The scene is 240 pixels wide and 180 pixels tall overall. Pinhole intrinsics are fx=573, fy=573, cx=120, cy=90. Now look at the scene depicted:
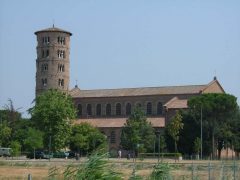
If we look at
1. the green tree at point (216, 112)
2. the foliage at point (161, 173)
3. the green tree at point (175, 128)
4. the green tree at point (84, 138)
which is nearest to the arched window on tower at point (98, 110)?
the green tree at point (84, 138)

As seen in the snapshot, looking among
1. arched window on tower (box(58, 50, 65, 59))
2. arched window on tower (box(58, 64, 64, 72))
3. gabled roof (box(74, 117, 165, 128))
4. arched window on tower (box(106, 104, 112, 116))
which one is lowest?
gabled roof (box(74, 117, 165, 128))

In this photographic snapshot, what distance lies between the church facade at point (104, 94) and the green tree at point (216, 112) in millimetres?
15155

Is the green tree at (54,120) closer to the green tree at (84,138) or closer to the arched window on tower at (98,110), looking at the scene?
the green tree at (84,138)

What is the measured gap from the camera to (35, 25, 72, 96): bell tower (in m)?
127

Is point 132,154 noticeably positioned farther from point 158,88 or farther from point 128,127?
point 158,88

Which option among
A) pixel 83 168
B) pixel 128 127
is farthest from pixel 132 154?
pixel 83 168

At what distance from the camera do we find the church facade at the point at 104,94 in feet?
383

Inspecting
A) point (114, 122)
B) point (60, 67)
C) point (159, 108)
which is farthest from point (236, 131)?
point (60, 67)

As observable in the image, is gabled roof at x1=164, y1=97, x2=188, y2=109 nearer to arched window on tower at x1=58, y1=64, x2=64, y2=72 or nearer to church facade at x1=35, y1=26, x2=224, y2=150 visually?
church facade at x1=35, y1=26, x2=224, y2=150

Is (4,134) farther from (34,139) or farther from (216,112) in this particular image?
(216,112)

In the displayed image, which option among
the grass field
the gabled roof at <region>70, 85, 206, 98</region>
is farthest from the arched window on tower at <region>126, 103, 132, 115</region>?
the grass field

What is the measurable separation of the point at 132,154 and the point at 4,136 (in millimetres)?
23229

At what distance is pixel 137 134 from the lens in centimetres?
10238

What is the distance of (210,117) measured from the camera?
96562mm
